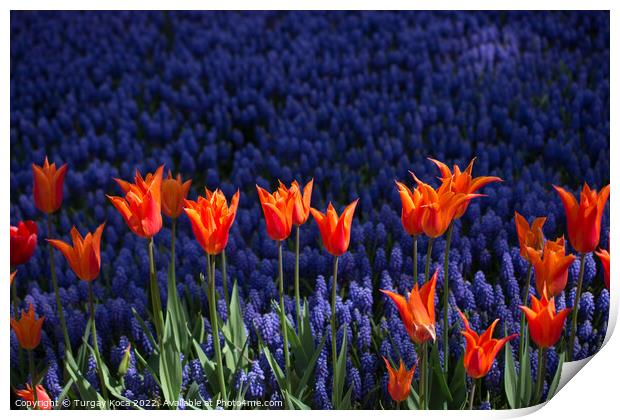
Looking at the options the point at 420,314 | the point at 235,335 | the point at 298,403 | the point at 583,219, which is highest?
the point at 583,219

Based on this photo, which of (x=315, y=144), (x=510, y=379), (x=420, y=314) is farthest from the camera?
(x=315, y=144)

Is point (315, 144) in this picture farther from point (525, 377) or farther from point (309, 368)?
point (525, 377)

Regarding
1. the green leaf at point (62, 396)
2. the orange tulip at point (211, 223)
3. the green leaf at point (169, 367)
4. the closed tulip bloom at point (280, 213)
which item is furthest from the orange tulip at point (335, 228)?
the green leaf at point (62, 396)

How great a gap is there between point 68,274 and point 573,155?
1240mm

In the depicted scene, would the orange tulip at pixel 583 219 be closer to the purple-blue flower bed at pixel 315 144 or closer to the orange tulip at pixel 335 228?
Answer: the purple-blue flower bed at pixel 315 144

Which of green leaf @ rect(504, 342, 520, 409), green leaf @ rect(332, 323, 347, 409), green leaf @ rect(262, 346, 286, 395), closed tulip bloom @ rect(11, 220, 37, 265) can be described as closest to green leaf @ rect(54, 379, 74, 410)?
closed tulip bloom @ rect(11, 220, 37, 265)

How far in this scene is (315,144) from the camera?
2414mm

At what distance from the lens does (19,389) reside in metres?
1.88

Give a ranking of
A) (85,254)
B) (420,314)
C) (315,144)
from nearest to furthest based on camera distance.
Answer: (420,314) < (85,254) < (315,144)

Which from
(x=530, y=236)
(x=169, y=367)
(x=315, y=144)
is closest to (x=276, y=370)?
(x=169, y=367)

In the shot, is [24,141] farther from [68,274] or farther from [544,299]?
[544,299]

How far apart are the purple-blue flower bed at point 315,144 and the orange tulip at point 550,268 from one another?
23 cm

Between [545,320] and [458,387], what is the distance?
0.26m

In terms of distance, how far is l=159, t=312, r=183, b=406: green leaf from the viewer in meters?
1.71
